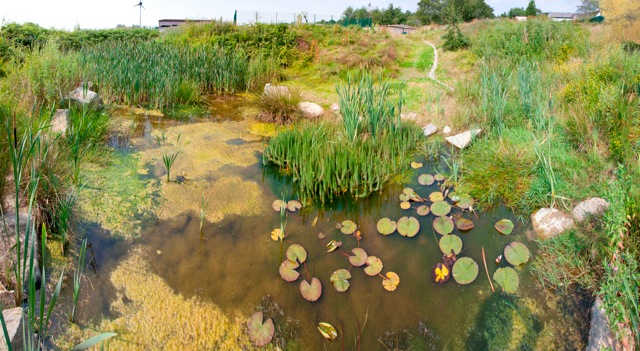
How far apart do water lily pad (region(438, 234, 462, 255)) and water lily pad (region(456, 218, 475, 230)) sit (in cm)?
21

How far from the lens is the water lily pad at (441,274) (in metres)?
3.08

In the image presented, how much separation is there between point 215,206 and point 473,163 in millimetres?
2943

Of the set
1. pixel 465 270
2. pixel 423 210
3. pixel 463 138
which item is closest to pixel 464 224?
pixel 423 210

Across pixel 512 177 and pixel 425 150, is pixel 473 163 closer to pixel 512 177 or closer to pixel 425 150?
pixel 512 177

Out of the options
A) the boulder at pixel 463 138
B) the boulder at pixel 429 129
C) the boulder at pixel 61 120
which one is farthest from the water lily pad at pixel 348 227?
the boulder at pixel 61 120

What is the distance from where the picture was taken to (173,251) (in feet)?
10.8

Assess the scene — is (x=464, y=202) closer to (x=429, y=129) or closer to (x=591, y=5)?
(x=429, y=129)

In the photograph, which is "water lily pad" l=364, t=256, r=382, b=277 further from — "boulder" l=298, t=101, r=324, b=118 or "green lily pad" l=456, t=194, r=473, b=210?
"boulder" l=298, t=101, r=324, b=118

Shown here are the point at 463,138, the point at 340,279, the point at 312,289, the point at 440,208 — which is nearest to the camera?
→ the point at 312,289

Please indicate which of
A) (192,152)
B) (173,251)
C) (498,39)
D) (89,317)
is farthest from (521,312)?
(498,39)

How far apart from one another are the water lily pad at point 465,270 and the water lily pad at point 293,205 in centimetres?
159

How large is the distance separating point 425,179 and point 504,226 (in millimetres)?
1121

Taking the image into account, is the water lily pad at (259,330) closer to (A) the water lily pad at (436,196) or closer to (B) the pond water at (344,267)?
(B) the pond water at (344,267)

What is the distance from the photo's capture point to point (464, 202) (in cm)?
405
